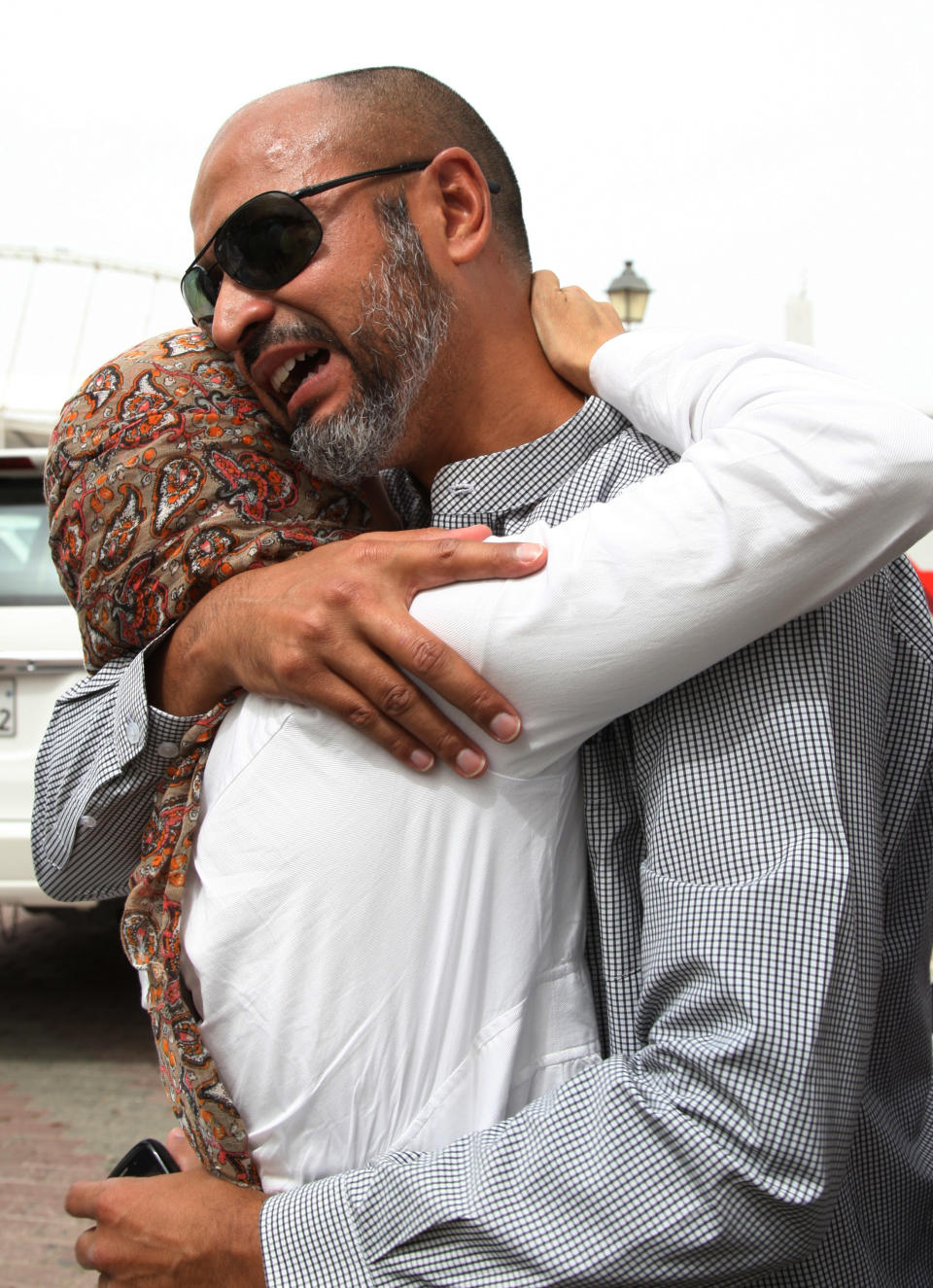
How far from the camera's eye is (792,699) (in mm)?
1246

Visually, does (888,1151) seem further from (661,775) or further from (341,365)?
Answer: (341,365)

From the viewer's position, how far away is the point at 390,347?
5.92ft

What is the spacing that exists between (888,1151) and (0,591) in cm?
392

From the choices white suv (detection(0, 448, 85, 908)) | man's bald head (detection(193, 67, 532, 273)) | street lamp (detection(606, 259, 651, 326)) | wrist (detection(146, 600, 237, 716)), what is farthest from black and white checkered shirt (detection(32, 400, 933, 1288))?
street lamp (detection(606, 259, 651, 326))

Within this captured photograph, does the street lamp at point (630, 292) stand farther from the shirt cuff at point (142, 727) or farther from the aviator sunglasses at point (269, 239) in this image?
the shirt cuff at point (142, 727)

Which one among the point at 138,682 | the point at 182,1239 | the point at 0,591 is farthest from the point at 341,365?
the point at 0,591

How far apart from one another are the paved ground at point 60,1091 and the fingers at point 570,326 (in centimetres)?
277

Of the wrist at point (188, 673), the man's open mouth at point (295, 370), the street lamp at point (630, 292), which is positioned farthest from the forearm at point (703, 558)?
the street lamp at point (630, 292)

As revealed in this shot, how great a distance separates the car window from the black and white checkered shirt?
3.55m

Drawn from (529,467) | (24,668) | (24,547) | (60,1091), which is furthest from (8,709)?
(529,467)

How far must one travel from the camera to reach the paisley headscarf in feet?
4.75

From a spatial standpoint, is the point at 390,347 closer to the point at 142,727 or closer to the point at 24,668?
the point at 142,727

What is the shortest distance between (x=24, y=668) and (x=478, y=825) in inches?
137

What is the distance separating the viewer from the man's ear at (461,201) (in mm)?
1956
